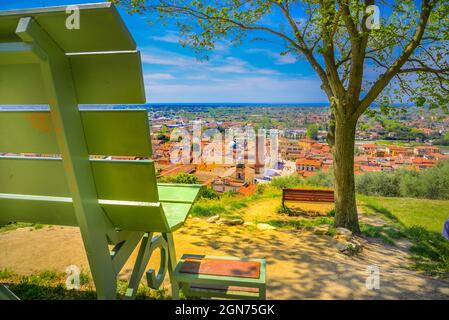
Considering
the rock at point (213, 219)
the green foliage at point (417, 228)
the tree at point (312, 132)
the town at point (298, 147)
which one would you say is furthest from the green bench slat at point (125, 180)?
the tree at point (312, 132)

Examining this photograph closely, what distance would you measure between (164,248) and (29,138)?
126 cm

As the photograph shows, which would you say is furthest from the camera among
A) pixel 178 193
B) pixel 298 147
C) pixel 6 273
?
pixel 298 147

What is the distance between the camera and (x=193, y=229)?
5.29 metres

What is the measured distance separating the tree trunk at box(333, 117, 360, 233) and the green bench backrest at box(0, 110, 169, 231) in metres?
4.50

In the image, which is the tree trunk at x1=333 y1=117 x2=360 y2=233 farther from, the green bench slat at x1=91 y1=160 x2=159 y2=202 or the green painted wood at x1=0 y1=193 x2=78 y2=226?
the green painted wood at x1=0 y1=193 x2=78 y2=226

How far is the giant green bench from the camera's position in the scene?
3.79ft

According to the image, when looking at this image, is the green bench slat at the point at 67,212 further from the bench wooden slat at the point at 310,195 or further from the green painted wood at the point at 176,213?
the bench wooden slat at the point at 310,195

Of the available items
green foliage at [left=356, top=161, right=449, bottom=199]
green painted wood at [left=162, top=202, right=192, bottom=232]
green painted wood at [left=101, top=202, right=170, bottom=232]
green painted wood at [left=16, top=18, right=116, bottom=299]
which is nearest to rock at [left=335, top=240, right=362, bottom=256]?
green painted wood at [left=162, top=202, right=192, bottom=232]

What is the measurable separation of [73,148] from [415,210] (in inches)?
360

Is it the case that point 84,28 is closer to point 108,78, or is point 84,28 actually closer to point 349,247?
point 108,78

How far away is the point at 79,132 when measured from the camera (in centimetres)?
136

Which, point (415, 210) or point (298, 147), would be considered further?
point (298, 147)

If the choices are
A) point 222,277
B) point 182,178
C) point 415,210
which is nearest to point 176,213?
point 222,277

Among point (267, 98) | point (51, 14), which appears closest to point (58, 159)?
point (51, 14)
